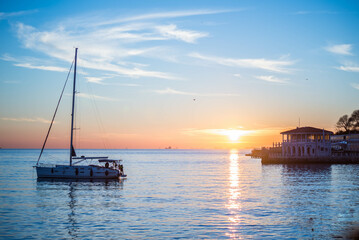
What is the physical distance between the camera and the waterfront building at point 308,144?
10306 cm

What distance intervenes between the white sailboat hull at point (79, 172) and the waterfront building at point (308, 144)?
61.0m

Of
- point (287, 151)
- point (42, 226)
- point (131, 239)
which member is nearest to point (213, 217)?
point (131, 239)

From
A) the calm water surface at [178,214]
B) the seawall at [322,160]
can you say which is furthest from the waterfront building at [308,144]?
the calm water surface at [178,214]

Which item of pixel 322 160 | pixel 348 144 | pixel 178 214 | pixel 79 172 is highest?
pixel 348 144

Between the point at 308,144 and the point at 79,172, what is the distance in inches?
2693

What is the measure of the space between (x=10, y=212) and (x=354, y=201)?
29710mm

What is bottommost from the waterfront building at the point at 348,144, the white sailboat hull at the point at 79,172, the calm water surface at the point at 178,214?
the calm water surface at the point at 178,214

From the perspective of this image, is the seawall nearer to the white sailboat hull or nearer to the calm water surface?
the calm water surface

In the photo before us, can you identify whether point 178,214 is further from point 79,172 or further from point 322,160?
point 322,160

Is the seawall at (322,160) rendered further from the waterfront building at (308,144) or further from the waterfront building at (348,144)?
the waterfront building at (348,144)

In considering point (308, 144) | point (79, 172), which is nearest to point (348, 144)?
point (308, 144)

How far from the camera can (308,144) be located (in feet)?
342

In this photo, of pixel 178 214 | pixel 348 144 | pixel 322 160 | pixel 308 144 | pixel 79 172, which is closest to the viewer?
pixel 178 214

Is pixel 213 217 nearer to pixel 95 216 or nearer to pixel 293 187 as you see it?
pixel 95 216
